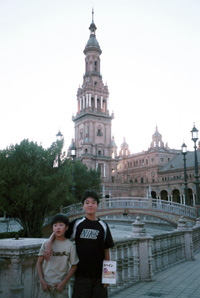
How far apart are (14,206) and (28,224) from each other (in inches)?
88.3

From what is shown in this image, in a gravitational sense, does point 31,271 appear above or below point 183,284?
above

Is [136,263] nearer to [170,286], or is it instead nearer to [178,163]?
[170,286]

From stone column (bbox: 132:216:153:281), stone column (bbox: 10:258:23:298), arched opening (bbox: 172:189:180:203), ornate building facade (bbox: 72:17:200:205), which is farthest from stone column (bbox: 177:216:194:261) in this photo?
arched opening (bbox: 172:189:180:203)

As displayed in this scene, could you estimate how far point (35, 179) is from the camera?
74.1 feet

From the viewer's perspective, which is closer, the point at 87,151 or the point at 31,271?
the point at 31,271

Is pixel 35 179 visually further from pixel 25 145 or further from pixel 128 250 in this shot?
pixel 128 250

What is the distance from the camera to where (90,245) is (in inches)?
143

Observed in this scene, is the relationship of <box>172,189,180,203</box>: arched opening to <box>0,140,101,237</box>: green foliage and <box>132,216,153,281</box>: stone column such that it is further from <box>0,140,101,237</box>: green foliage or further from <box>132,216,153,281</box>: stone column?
<box>132,216,153,281</box>: stone column

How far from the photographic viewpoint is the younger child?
11.3 ft

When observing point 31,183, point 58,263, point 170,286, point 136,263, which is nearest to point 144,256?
point 136,263

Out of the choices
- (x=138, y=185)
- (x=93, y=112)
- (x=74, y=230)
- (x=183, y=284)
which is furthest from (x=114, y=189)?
(x=74, y=230)

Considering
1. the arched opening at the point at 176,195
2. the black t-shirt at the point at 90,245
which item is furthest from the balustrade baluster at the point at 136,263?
the arched opening at the point at 176,195

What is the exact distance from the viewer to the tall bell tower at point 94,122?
2586 inches

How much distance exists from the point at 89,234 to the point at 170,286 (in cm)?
480
